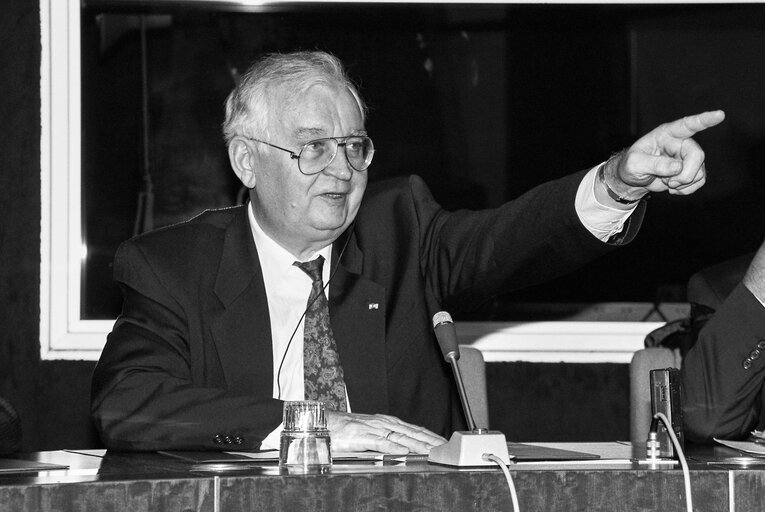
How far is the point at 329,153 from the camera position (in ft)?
7.10

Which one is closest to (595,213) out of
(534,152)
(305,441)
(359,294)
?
(359,294)

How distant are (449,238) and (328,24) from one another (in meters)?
1.33

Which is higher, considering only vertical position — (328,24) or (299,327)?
(328,24)

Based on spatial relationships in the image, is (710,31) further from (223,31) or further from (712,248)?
(223,31)

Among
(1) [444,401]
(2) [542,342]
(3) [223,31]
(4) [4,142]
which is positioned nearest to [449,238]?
(1) [444,401]

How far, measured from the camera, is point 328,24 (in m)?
3.38

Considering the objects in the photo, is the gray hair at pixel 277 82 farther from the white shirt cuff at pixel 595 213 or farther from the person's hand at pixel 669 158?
the person's hand at pixel 669 158

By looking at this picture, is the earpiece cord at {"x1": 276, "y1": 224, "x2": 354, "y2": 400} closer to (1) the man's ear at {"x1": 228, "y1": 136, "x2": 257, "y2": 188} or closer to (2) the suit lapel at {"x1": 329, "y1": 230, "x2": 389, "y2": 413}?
(2) the suit lapel at {"x1": 329, "y1": 230, "x2": 389, "y2": 413}

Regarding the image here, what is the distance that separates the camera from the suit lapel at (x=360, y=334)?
6.92ft

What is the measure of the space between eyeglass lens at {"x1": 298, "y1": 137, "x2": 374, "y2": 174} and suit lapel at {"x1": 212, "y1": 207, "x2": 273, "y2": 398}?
8.8 inches

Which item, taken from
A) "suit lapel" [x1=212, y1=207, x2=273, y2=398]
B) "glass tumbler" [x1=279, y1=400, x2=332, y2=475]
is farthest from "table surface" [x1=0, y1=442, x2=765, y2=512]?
"suit lapel" [x1=212, y1=207, x2=273, y2=398]

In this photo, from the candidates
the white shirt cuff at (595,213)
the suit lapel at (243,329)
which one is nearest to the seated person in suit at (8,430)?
the suit lapel at (243,329)

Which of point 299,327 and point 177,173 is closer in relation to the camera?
point 299,327

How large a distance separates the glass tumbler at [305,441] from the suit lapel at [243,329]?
61 cm
